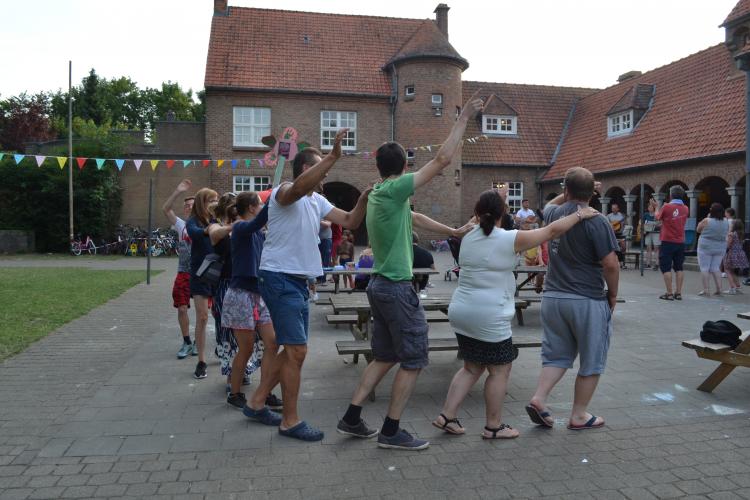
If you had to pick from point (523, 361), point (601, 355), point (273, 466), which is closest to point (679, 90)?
point (523, 361)

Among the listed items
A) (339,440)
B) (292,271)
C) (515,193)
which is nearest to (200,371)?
(339,440)

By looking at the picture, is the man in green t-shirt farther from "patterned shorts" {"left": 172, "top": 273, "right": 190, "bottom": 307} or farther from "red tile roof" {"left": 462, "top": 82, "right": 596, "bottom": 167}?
"red tile roof" {"left": 462, "top": 82, "right": 596, "bottom": 167}

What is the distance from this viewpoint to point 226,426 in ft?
15.0

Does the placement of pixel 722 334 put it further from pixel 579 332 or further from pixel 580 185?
pixel 580 185

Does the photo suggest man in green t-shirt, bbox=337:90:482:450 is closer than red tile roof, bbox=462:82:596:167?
Yes

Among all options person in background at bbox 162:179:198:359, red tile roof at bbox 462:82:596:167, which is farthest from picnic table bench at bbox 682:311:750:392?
red tile roof at bbox 462:82:596:167

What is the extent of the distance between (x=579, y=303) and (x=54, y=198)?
27369mm

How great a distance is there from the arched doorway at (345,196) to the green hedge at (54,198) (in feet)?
33.6

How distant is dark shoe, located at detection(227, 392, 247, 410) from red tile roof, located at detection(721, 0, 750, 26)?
21.0 m

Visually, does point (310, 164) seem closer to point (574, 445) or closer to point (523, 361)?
point (574, 445)

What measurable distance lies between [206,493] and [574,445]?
7.97 ft

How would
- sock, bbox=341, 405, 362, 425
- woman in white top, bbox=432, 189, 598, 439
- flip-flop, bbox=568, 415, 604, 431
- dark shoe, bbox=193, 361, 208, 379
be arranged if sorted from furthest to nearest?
dark shoe, bbox=193, 361, 208, 379 → flip-flop, bbox=568, 415, 604, 431 → sock, bbox=341, 405, 362, 425 → woman in white top, bbox=432, 189, 598, 439

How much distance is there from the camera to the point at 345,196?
→ 32.0 m

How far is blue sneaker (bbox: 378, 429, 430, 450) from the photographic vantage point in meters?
4.05
